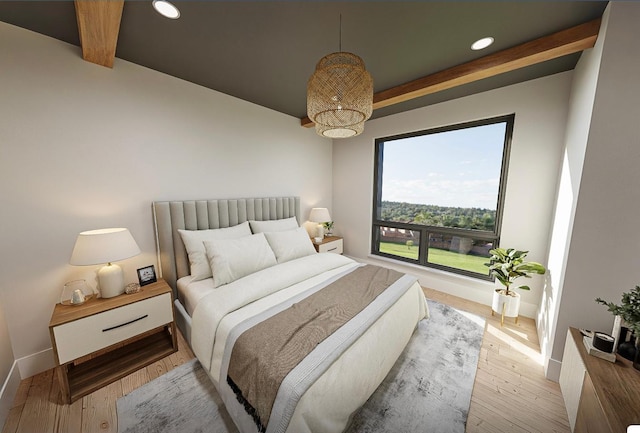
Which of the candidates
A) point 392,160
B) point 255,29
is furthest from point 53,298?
point 392,160

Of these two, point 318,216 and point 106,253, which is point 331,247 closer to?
point 318,216

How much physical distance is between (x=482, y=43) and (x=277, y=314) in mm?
2508

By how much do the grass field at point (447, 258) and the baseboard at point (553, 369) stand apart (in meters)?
1.20

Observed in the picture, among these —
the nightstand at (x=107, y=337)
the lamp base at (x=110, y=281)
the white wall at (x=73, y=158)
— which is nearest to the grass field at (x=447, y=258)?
the white wall at (x=73, y=158)

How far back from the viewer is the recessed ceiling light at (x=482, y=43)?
5.23ft

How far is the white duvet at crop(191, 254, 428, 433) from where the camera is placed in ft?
3.30

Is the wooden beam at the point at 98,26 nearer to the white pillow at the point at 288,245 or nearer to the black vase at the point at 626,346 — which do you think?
the white pillow at the point at 288,245

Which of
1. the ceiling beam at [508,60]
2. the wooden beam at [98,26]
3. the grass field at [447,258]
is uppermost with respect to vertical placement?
the ceiling beam at [508,60]

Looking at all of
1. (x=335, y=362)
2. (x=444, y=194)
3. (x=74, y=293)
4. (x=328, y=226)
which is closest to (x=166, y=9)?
(x=74, y=293)

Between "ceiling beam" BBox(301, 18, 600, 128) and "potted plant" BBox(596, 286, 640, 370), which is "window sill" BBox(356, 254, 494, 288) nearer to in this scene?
"potted plant" BBox(596, 286, 640, 370)

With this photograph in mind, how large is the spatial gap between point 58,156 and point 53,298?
3.61 ft

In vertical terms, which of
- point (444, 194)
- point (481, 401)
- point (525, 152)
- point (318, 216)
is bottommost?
point (481, 401)

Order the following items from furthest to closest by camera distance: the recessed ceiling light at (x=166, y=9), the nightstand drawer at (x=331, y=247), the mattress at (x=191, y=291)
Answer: the nightstand drawer at (x=331, y=247), the mattress at (x=191, y=291), the recessed ceiling light at (x=166, y=9)

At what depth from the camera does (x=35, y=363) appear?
5.37 feet
